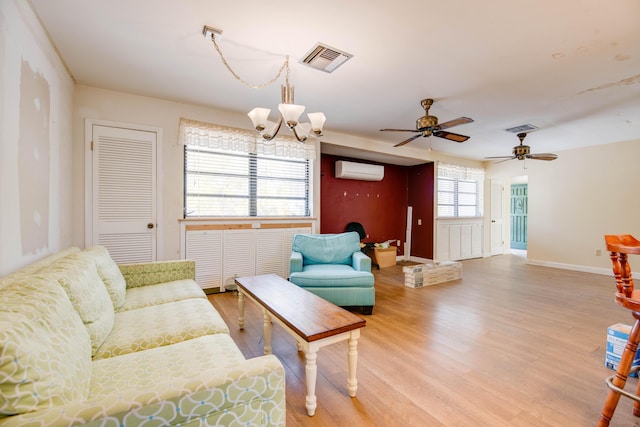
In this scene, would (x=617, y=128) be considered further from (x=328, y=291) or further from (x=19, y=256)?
(x=19, y=256)

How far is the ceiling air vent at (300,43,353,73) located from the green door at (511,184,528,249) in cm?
861

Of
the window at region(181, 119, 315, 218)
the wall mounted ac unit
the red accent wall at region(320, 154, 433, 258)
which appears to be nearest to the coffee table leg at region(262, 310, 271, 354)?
the window at region(181, 119, 315, 218)

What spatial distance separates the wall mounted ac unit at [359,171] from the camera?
552cm

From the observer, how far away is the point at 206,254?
3.69m

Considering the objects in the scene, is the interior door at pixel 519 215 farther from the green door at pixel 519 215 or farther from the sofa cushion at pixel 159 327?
the sofa cushion at pixel 159 327

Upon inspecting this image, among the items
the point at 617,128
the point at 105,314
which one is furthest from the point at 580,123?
the point at 105,314

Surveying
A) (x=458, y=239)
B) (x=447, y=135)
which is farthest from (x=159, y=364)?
(x=458, y=239)

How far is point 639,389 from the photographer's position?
1527 millimetres

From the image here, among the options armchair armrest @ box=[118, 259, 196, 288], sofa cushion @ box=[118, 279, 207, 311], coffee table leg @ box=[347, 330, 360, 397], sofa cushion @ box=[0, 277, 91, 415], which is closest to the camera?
sofa cushion @ box=[0, 277, 91, 415]

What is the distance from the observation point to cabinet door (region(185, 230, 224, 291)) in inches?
142

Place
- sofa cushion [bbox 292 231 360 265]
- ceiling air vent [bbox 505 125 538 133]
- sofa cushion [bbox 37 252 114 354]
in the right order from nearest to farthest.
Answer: sofa cushion [bbox 37 252 114 354], sofa cushion [bbox 292 231 360 265], ceiling air vent [bbox 505 125 538 133]

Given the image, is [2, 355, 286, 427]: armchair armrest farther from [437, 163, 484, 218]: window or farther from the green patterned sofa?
[437, 163, 484, 218]: window

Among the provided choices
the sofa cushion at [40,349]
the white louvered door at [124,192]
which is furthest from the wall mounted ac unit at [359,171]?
the sofa cushion at [40,349]

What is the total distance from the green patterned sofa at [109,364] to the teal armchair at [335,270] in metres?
1.33
